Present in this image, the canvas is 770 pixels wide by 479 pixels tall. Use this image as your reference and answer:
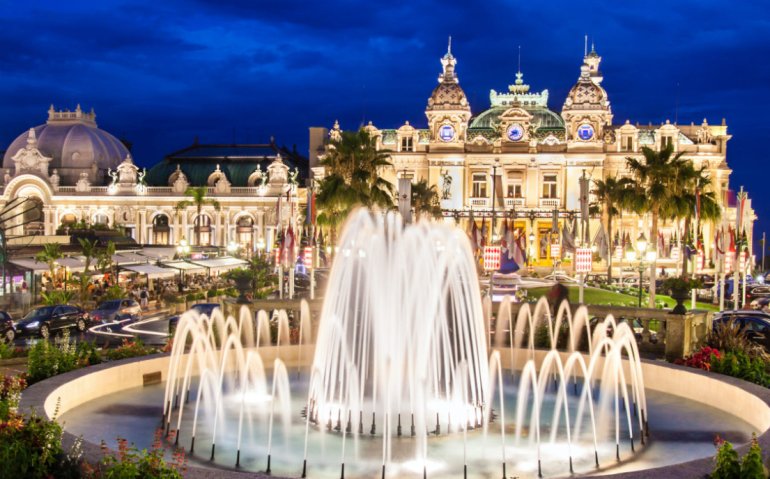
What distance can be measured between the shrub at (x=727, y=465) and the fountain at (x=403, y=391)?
364 cm

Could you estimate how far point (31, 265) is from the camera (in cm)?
4731

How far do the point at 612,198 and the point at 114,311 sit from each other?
39.9m

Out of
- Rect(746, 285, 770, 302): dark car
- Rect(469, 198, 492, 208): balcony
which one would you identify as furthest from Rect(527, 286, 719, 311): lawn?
Rect(469, 198, 492, 208): balcony

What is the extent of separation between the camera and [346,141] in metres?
46.1

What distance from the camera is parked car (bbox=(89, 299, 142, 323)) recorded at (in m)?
40.6

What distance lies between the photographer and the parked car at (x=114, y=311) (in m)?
40.6

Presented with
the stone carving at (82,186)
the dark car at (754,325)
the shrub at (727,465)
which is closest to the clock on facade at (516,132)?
the stone carving at (82,186)

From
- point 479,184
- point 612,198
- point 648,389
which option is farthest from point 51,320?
point 479,184

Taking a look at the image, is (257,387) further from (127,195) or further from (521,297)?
(127,195)

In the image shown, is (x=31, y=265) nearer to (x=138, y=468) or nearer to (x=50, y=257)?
(x=50, y=257)

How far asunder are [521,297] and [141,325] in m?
20.5

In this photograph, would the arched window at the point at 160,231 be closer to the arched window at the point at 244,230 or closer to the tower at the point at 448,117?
the arched window at the point at 244,230

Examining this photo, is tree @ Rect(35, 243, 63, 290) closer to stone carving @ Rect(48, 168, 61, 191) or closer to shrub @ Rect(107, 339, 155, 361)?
shrub @ Rect(107, 339, 155, 361)

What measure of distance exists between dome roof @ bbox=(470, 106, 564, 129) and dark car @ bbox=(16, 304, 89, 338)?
63.3 meters
